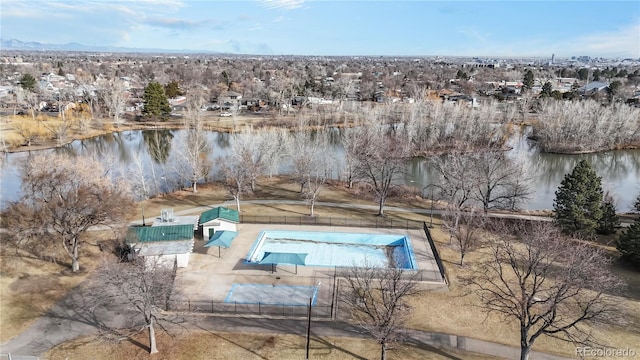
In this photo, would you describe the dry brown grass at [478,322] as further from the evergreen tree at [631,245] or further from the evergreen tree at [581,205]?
the evergreen tree at [581,205]

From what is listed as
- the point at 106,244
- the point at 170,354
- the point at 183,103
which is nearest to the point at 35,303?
the point at 106,244

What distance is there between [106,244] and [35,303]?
640 centimetres

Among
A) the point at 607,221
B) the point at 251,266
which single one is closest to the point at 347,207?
the point at 251,266

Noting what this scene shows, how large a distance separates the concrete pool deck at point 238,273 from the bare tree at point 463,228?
6.66ft

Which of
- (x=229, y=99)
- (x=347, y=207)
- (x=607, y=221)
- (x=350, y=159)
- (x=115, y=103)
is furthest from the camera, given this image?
(x=229, y=99)

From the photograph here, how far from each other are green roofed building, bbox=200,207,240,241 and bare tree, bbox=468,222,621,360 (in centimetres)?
1597

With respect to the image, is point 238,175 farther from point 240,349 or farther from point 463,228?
point 240,349

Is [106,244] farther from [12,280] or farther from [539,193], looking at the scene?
[539,193]

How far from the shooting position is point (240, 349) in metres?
18.0

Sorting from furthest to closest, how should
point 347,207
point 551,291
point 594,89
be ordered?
point 594,89 < point 347,207 < point 551,291

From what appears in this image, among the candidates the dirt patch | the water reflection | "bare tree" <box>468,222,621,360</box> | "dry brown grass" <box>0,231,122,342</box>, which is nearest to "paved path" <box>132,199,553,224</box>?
"bare tree" <box>468,222,621,360</box>

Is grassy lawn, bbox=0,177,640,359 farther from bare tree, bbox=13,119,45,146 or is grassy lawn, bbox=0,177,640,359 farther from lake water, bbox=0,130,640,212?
bare tree, bbox=13,119,45,146

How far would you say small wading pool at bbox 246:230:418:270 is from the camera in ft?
90.3

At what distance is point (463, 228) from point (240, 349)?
16130 mm
